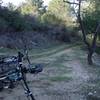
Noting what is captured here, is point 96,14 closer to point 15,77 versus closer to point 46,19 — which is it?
point 46,19

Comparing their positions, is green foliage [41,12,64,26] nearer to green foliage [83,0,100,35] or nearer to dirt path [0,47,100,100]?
green foliage [83,0,100,35]

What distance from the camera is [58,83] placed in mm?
12445

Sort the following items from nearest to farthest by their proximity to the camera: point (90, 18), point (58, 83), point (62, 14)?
point (58, 83) → point (90, 18) → point (62, 14)

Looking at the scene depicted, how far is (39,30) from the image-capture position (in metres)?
29.8

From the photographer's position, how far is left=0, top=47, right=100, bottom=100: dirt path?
1046cm

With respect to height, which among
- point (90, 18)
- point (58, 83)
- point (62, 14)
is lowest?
point (58, 83)

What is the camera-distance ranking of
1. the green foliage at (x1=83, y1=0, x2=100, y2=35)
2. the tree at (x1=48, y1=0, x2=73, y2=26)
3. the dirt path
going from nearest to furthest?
the dirt path
the green foliage at (x1=83, y1=0, x2=100, y2=35)
the tree at (x1=48, y1=0, x2=73, y2=26)

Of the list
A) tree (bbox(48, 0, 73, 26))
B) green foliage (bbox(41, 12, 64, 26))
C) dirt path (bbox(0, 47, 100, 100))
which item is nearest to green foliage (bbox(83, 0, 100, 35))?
tree (bbox(48, 0, 73, 26))

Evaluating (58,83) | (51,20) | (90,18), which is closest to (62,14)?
(51,20)

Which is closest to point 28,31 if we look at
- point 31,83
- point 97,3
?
point 97,3

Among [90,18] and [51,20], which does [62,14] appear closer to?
[51,20]

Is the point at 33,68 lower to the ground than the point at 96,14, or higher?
lower

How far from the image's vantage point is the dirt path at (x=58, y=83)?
10461 millimetres

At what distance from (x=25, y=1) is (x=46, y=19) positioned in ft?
38.1
